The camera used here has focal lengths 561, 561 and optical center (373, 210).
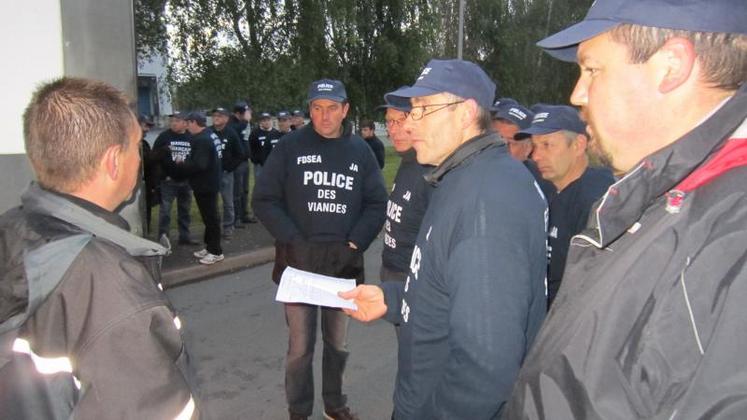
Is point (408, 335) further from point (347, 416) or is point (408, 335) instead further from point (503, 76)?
point (503, 76)

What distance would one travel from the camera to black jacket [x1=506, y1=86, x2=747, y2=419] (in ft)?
2.64

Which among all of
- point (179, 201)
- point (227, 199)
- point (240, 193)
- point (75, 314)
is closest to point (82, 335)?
point (75, 314)

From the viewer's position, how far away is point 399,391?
2.02m

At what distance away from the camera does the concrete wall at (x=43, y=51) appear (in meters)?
3.21

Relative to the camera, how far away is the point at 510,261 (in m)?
1.61

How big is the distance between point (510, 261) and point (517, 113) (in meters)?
2.86

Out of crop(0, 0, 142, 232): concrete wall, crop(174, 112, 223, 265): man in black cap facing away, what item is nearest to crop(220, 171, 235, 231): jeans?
crop(174, 112, 223, 265): man in black cap facing away

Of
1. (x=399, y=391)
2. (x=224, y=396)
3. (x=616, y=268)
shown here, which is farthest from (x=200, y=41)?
(x=616, y=268)

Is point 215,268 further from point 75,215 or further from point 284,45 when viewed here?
point 284,45

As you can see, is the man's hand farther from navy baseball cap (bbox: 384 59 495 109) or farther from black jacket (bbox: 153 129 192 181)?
black jacket (bbox: 153 129 192 181)

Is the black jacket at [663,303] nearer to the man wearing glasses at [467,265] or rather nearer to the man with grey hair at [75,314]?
the man wearing glasses at [467,265]

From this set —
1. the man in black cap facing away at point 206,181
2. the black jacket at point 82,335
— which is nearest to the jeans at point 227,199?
the man in black cap facing away at point 206,181

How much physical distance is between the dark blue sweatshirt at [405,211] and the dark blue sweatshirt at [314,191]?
1.01ft

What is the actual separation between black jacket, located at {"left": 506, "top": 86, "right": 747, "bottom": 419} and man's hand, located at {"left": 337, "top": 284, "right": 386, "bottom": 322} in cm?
130
